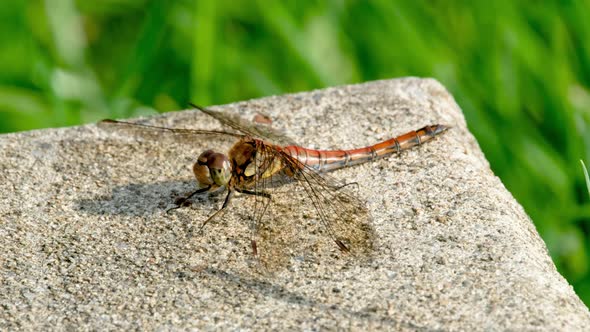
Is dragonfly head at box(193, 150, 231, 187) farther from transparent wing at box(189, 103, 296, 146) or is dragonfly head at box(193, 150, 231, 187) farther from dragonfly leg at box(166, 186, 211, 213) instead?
transparent wing at box(189, 103, 296, 146)

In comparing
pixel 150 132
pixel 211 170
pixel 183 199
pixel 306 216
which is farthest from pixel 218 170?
pixel 150 132

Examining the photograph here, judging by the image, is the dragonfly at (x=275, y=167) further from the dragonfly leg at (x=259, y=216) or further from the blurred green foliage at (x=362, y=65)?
the blurred green foliage at (x=362, y=65)

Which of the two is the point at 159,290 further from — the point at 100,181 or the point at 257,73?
the point at 257,73

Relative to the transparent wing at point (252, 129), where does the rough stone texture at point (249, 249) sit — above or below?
below

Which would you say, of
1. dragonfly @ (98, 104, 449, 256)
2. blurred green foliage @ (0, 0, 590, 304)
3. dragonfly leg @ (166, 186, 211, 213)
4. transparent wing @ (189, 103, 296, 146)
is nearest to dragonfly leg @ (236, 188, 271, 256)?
dragonfly @ (98, 104, 449, 256)

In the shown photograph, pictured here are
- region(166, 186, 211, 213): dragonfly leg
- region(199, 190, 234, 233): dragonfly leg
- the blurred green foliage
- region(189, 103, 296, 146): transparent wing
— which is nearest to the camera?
region(199, 190, 234, 233): dragonfly leg

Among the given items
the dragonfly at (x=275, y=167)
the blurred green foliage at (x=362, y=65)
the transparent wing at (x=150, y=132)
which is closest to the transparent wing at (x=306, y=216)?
the dragonfly at (x=275, y=167)

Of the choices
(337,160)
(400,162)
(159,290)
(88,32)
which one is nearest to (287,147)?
(337,160)

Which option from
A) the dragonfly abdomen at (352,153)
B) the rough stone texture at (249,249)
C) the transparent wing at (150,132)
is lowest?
the rough stone texture at (249,249)
